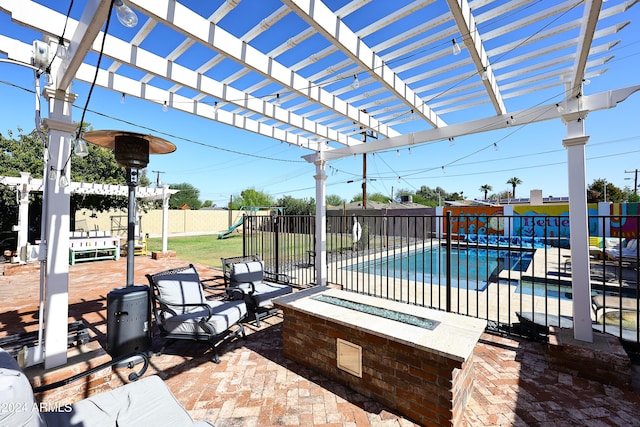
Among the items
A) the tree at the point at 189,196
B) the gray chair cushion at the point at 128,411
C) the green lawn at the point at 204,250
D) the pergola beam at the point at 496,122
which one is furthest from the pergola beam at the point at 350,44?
the tree at the point at 189,196

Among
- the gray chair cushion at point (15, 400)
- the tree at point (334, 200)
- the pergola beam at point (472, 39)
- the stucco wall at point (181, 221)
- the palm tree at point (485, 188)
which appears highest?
the palm tree at point (485, 188)

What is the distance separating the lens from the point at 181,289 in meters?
3.51

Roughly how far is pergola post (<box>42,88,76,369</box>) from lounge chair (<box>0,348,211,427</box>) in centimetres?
85

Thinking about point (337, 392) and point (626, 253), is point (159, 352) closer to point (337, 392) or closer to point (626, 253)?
point (337, 392)

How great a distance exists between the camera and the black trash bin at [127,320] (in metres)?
2.74

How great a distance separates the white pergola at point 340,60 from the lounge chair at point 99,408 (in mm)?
1062

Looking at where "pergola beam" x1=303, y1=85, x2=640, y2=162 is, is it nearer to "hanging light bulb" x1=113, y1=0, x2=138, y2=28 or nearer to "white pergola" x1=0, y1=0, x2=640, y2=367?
"white pergola" x1=0, y1=0, x2=640, y2=367

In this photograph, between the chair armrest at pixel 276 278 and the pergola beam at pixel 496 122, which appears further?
the chair armrest at pixel 276 278

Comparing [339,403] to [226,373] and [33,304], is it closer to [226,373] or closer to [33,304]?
[226,373]

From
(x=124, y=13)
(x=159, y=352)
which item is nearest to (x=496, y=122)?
(x=124, y=13)

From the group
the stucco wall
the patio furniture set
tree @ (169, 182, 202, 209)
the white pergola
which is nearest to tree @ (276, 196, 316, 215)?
the stucco wall

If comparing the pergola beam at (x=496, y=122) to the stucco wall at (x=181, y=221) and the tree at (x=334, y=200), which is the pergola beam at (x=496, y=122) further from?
the tree at (x=334, y=200)

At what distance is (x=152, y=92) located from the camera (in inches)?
141

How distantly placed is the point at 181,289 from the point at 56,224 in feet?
5.00
